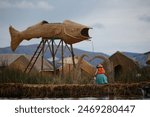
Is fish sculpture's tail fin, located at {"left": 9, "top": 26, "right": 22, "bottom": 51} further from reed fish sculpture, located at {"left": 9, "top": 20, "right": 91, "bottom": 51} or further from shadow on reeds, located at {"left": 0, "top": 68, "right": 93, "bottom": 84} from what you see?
shadow on reeds, located at {"left": 0, "top": 68, "right": 93, "bottom": 84}

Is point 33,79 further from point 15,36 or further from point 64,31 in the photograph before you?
point 15,36

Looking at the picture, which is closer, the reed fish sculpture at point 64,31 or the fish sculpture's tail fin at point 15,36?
the reed fish sculpture at point 64,31

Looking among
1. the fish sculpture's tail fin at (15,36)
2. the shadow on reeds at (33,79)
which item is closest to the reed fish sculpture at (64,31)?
the fish sculpture's tail fin at (15,36)

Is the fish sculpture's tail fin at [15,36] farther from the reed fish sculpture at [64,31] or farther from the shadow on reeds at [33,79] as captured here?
the shadow on reeds at [33,79]

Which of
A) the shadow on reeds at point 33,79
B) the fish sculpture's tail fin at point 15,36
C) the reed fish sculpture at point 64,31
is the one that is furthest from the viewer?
the fish sculpture's tail fin at point 15,36

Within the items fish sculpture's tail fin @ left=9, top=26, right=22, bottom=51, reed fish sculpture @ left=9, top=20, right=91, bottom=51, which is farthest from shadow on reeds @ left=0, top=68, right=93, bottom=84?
fish sculpture's tail fin @ left=9, top=26, right=22, bottom=51

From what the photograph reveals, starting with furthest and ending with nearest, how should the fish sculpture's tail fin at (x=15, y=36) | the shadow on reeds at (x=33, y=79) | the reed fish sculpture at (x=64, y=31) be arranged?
the fish sculpture's tail fin at (x=15, y=36), the reed fish sculpture at (x=64, y=31), the shadow on reeds at (x=33, y=79)

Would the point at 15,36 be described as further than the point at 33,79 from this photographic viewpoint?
Yes

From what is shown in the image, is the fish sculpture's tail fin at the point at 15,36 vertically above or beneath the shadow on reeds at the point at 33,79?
above

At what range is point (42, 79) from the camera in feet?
13.4

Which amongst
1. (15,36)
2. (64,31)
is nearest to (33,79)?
(64,31)

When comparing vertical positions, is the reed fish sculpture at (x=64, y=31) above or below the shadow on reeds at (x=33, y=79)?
above

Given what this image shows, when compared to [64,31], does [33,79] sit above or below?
below

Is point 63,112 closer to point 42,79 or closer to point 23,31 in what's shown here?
point 42,79
